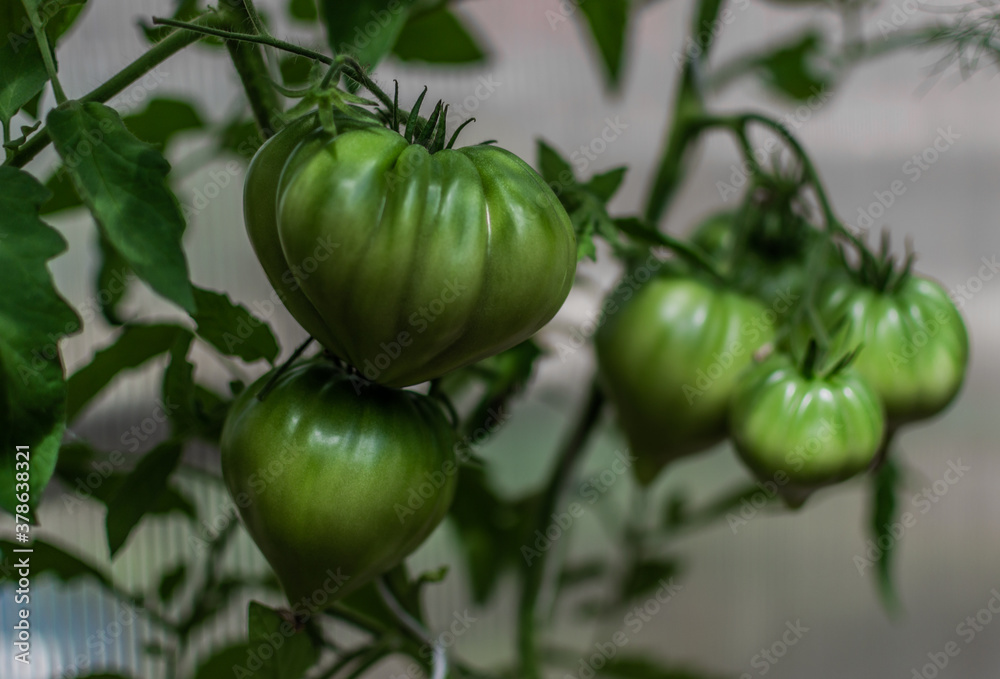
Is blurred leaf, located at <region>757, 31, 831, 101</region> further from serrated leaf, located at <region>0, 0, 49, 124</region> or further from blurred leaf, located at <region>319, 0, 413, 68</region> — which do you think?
serrated leaf, located at <region>0, 0, 49, 124</region>

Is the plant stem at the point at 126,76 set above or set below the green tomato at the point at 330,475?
above

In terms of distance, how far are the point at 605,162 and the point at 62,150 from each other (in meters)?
0.51

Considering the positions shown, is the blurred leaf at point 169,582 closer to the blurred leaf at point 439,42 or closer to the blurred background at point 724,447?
the blurred background at point 724,447

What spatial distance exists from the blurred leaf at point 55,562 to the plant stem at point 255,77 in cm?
19

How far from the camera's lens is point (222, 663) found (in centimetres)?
31

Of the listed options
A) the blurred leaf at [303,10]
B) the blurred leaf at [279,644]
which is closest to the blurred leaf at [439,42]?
the blurred leaf at [303,10]

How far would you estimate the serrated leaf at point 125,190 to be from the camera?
18 centimetres

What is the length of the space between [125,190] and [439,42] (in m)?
0.25

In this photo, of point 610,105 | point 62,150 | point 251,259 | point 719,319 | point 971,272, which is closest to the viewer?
point 62,150

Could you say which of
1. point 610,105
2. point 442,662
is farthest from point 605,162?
point 442,662

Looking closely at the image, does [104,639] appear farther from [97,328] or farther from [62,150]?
[62,150]

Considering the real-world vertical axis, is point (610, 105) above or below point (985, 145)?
above

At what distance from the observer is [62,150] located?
191 millimetres

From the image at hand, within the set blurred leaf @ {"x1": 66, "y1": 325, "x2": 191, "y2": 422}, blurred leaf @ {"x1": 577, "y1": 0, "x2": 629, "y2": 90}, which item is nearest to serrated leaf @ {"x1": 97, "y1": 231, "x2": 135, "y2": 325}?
blurred leaf @ {"x1": 66, "y1": 325, "x2": 191, "y2": 422}
